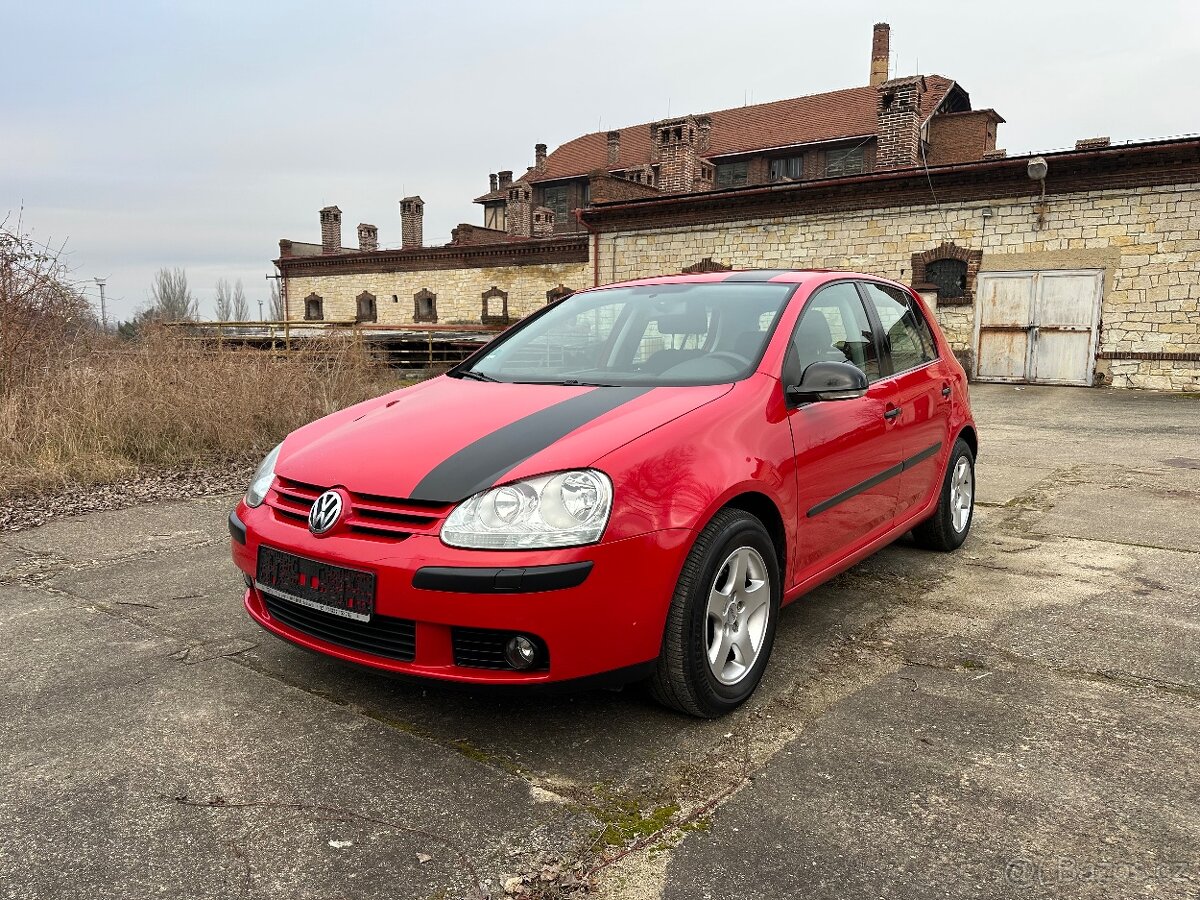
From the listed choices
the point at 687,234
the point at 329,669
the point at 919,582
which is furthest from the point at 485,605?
the point at 687,234

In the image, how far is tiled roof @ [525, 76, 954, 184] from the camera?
3586 cm

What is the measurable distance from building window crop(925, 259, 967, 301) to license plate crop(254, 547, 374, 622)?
1719cm

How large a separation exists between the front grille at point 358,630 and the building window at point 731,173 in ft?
126

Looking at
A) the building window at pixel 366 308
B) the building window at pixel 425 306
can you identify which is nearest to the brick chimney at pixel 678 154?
the building window at pixel 425 306

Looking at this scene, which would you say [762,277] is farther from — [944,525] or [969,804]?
[969,804]

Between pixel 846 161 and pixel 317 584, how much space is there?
3705 cm

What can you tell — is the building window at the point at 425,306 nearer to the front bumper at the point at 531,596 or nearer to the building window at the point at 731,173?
the building window at the point at 731,173

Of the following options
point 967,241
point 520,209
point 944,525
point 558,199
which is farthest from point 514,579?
point 558,199

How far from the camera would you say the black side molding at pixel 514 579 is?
7.92 feet

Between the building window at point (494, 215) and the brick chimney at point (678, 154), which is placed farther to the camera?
the building window at point (494, 215)

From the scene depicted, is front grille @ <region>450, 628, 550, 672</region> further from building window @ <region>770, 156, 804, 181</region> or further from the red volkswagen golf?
building window @ <region>770, 156, 804, 181</region>

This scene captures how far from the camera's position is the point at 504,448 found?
2.75 m

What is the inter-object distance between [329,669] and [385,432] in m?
0.98

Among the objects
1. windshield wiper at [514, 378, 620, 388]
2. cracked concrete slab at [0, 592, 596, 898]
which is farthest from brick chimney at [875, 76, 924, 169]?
cracked concrete slab at [0, 592, 596, 898]
